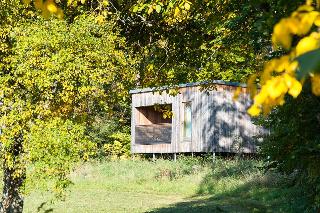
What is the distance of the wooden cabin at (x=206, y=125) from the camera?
94.7 feet

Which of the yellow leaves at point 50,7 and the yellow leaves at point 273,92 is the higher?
the yellow leaves at point 50,7

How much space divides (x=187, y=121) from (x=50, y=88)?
20168 millimetres

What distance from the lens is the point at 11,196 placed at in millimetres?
11820

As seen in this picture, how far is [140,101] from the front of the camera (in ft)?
109

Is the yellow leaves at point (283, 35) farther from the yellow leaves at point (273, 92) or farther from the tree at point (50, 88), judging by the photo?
the tree at point (50, 88)

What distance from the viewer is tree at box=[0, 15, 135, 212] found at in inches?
401

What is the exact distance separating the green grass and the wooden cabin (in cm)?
199

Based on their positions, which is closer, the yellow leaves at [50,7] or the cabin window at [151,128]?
the yellow leaves at [50,7]

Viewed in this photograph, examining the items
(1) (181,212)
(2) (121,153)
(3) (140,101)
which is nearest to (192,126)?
(3) (140,101)

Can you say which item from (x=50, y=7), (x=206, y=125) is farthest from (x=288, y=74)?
(x=206, y=125)

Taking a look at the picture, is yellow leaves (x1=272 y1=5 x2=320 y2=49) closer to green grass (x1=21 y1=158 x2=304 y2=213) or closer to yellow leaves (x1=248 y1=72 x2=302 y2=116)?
yellow leaves (x1=248 y1=72 x2=302 y2=116)

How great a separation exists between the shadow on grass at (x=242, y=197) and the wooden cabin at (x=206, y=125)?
204 inches

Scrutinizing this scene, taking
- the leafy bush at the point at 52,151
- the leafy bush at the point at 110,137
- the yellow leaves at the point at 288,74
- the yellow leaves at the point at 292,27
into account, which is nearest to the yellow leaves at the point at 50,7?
the yellow leaves at the point at 288,74

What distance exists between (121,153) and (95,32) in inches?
931
